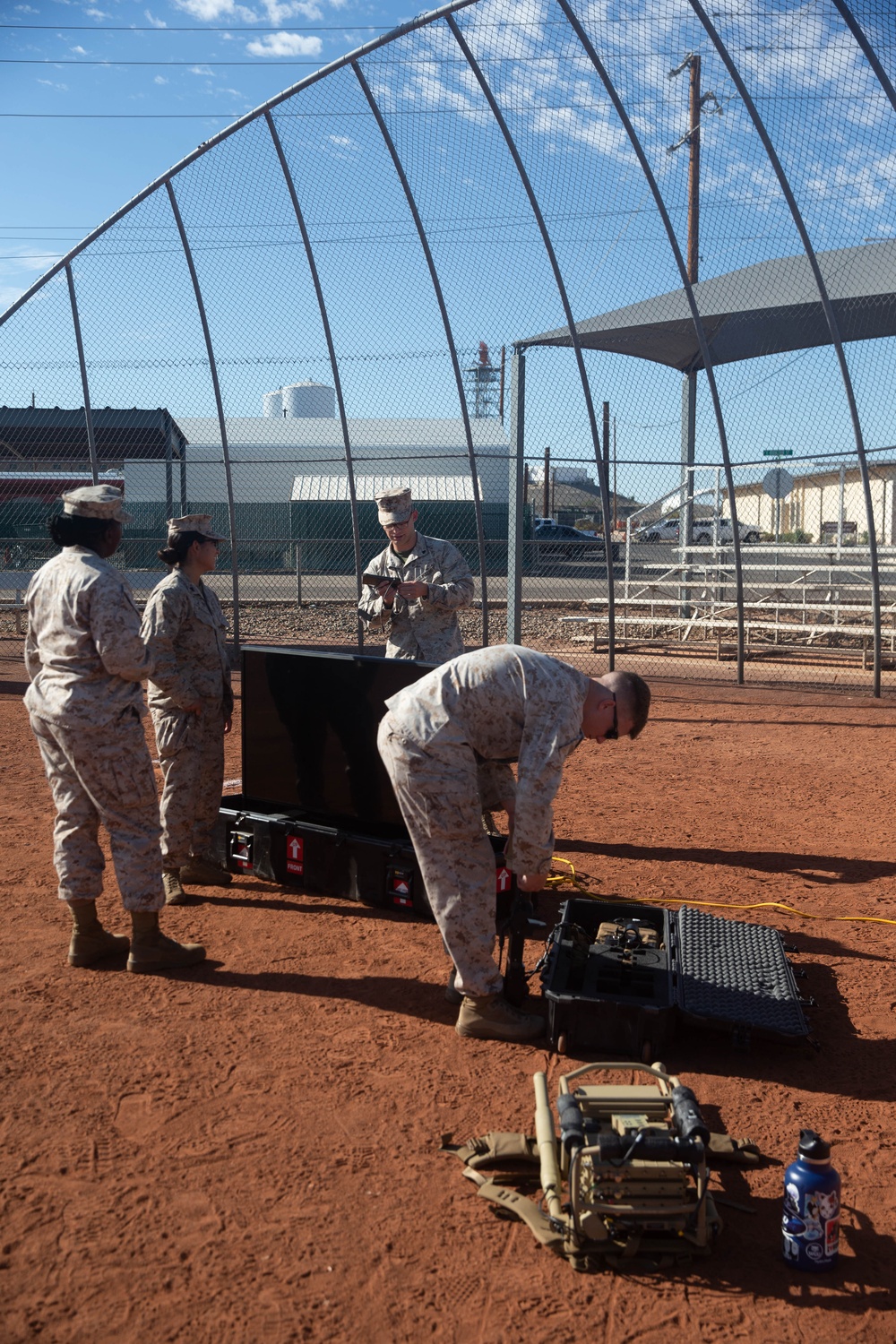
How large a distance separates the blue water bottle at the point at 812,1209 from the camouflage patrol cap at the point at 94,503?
3.27 metres

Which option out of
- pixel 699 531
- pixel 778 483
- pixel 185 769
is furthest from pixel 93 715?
pixel 699 531

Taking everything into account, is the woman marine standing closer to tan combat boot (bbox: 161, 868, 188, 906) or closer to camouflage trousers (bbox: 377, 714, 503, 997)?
tan combat boot (bbox: 161, 868, 188, 906)

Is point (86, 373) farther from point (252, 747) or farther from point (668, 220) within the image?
point (252, 747)

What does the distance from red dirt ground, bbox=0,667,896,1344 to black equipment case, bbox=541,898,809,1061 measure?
0.48ft

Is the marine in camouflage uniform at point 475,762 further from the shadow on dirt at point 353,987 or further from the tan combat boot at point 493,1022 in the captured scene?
the shadow on dirt at point 353,987

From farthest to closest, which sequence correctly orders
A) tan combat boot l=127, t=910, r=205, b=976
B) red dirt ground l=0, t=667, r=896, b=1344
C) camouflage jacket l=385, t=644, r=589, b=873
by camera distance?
tan combat boot l=127, t=910, r=205, b=976
camouflage jacket l=385, t=644, r=589, b=873
red dirt ground l=0, t=667, r=896, b=1344

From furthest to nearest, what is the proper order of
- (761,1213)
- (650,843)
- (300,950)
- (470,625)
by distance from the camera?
1. (470,625)
2. (650,843)
3. (300,950)
4. (761,1213)

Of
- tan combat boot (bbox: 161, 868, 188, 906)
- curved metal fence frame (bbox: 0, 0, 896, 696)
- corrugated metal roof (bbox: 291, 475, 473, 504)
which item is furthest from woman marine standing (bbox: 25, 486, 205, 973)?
corrugated metal roof (bbox: 291, 475, 473, 504)

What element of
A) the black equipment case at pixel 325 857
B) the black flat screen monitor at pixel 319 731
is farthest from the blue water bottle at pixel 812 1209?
the black flat screen monitor at pixel 319 731

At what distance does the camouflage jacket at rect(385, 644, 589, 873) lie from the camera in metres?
3.39

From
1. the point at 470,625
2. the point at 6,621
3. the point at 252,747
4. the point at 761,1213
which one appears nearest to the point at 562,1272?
the point at 761,1213

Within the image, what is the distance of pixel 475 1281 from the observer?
2.62 m

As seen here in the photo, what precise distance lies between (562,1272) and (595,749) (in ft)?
21.6

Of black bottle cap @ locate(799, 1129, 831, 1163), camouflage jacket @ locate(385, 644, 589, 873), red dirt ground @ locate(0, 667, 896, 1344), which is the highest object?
camouflage jacket @ locate(385, 644, 589, 873)
